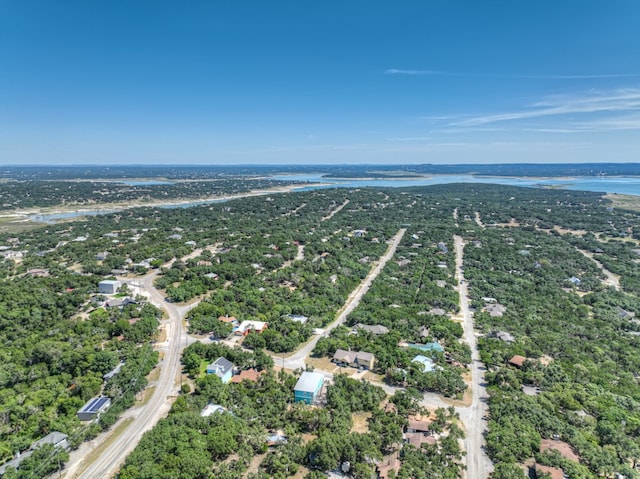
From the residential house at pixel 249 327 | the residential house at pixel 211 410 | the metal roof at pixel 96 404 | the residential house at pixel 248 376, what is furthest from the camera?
the residential house at pixel 249 327

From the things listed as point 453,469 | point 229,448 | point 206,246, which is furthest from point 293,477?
point 206,246

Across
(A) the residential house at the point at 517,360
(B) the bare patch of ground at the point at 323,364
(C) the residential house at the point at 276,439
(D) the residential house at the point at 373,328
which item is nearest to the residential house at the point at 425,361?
(D) the residential house at the point at 373,328

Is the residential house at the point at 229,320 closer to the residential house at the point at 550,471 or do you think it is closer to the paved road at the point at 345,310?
the paved road at the point at 345,310

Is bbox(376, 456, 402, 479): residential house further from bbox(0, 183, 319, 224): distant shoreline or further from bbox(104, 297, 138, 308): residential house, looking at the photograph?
bbox(0, 183, 319, 224): distant shoreline

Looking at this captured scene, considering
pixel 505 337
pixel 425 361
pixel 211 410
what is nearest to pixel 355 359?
pixel 425 361

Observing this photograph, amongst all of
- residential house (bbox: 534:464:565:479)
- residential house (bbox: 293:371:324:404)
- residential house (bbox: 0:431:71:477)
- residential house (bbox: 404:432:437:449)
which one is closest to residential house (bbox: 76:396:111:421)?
residential house (bbox: 0:431:71:477)

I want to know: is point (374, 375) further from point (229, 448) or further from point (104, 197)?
point (104, 197)
